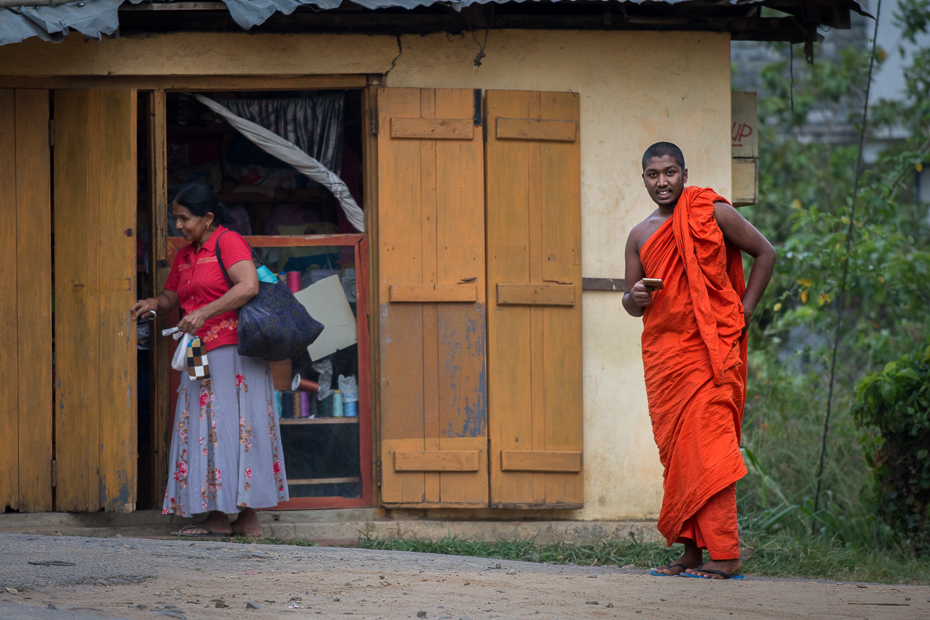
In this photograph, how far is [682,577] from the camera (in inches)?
151

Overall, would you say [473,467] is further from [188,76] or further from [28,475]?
[188,76]

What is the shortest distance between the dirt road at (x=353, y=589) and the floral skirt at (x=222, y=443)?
0.39 m

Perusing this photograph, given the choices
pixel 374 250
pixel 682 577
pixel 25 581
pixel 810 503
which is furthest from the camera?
pixel 810 503

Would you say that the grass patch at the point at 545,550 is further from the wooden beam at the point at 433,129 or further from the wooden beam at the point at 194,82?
the wooden beam at the point at 194,82

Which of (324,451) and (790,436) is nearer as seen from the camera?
(324,451)

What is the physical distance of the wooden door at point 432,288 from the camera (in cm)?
483

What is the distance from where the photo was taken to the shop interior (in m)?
5.13

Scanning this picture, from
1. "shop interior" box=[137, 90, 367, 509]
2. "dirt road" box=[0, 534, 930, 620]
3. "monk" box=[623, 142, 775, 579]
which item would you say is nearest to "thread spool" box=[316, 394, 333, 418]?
"shop interior" box=[137, 90, 367, 509]

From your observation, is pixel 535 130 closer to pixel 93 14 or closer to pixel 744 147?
pixel 744 147

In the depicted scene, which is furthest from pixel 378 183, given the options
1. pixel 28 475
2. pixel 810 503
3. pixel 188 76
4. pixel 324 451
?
pixel 810 503

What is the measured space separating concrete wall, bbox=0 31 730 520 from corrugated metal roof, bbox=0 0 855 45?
514 millimetres

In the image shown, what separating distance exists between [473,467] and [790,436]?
319 cm

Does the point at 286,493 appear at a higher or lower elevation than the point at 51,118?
lower

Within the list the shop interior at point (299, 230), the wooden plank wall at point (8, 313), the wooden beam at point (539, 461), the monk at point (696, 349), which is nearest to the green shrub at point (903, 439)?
the monk at point (696, 349)
